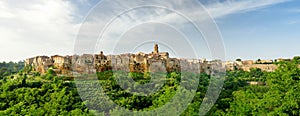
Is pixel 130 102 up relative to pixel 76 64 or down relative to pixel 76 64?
down

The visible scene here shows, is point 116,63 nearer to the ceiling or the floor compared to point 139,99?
nearer to the ceiling

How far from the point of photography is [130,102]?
10.6 m

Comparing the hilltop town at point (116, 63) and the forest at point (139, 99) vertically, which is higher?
the hilltop town at point (116, 63)

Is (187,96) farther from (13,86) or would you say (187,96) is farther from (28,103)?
(13,86)

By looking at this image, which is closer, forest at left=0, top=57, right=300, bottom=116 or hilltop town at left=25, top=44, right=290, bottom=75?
forest at left=0, top=57, right=300, bottom=116

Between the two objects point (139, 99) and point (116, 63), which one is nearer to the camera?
point (139, 99)

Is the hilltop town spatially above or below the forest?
above

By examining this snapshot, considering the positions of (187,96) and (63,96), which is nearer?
(187,96)

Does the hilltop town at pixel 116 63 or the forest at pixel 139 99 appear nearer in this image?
the forest at pixel 139 99

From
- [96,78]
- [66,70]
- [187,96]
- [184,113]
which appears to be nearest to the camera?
[184,113]

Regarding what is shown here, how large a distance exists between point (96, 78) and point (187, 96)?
7786 millimetres

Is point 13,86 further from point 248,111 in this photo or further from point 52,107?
point 248,111

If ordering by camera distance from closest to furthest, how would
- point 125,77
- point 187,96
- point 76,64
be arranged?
point 187,96 < point 125,77 < point 76,64

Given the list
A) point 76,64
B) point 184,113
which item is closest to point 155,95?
point 184,113
